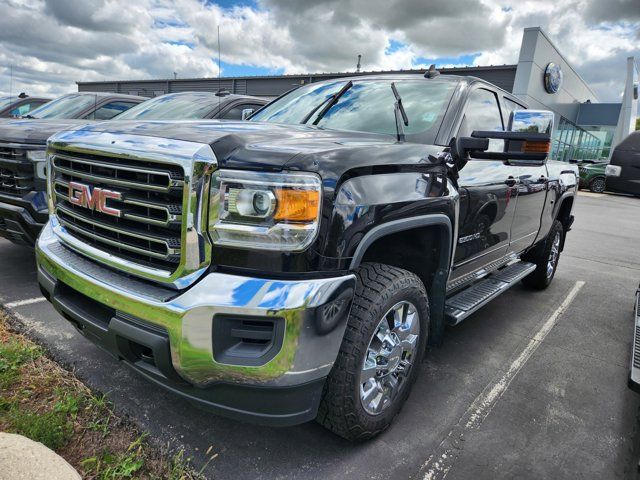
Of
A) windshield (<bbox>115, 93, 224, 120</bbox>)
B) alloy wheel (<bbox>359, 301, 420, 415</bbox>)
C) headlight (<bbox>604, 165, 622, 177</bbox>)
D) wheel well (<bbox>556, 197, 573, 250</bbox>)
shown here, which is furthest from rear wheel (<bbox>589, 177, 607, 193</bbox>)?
alloy wheel (<bbox>359, 301, 420, 415</bbox>)

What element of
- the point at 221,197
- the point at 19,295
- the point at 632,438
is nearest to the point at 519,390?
the point at 632,438

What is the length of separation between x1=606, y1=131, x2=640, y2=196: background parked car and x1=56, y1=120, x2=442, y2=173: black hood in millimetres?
3331

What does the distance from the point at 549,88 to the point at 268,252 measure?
76.3ft

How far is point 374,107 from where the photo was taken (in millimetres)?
2926

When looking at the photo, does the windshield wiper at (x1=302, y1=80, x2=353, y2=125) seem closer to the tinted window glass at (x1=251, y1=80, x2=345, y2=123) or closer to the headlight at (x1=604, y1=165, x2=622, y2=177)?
the tinted window glass at (x1=251, y1=80, x2=345, y2=123)

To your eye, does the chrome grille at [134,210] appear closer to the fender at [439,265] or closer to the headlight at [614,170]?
the fender at [439,265]

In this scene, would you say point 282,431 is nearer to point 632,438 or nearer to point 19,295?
point 632,438

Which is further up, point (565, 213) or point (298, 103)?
point (298, 103)

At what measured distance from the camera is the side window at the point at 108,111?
6.62m

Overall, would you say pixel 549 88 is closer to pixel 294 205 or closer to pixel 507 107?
pixel 507 107

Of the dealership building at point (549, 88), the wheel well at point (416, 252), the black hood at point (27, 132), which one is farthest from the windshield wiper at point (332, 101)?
the dealership building at point (549, 88)

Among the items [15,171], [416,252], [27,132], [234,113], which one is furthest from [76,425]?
[234,113]

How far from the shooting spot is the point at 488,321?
4133mm

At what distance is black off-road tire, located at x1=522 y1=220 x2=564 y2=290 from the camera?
194 inches
